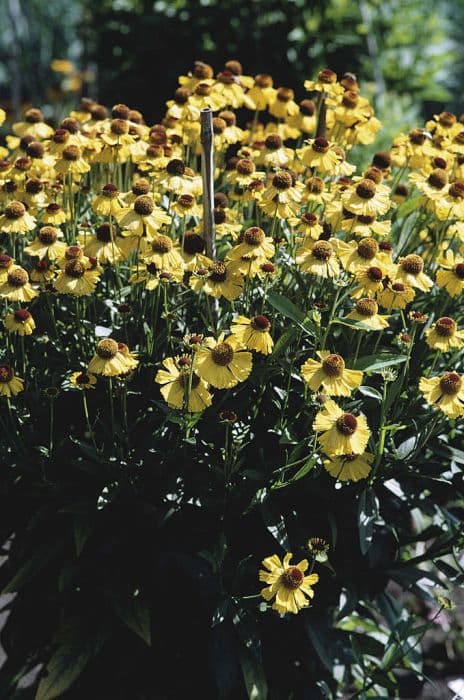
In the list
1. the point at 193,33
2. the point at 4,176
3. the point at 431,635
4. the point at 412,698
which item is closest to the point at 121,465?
the point at 4,176

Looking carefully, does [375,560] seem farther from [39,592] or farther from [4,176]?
[4,176]

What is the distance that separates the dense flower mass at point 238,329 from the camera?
4.76 feet

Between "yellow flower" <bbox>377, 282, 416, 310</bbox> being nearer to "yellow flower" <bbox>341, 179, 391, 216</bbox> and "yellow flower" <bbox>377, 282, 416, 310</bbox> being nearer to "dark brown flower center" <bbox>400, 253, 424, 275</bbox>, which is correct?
"dark brown flower center" <bbox>400, 253, 424, 275</bbox>

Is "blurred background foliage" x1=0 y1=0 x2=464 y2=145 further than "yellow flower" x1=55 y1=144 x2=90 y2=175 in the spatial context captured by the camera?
Yes

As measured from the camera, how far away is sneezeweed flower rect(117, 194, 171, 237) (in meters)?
1.59

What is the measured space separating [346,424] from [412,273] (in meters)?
0.43

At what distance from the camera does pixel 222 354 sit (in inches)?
55.8

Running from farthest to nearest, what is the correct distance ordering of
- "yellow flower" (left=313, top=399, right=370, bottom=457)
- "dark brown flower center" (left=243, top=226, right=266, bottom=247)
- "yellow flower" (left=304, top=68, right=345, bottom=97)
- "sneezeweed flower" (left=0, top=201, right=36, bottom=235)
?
1. "yellow flower" (left=304, top=68, right=345, bottom=97)
2. "sneezeweed flower" (left=0, top=201, right=36, bottom=235)
3. "dark brown flower center" (left=243, top=226, right=266, bottom=247)
4. "yellow flower" (left=313, top=399, right=370, bottom=457)

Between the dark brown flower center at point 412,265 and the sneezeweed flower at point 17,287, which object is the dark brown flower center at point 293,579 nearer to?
the dark brown flower center at point 412,265

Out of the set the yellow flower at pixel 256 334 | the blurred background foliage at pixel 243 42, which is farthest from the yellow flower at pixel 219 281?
the blurred background foliage at pixel 243 42

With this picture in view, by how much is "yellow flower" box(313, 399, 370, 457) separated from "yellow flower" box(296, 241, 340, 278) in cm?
30

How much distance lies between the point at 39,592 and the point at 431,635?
1535mm

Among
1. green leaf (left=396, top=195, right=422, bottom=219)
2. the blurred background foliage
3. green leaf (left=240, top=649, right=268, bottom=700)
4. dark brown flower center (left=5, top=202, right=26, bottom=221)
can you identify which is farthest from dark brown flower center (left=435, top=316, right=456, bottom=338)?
the blurred background foliage

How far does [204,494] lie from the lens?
1.58 m
